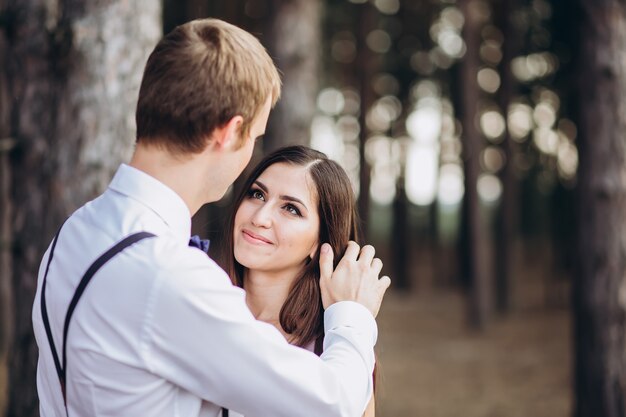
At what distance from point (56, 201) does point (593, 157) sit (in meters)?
4.85

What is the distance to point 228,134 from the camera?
1983 millimetres

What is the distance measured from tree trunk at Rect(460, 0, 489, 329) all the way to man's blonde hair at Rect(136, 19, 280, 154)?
41.6ft

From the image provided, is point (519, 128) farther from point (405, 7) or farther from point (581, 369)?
point (581, 369)

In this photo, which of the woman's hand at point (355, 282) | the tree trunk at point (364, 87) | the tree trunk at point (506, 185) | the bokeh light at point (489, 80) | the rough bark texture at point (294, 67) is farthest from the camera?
the bokeh light at point (489, 80)

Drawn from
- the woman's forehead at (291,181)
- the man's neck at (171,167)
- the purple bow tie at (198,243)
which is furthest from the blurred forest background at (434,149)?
the man's neck at (171,167)

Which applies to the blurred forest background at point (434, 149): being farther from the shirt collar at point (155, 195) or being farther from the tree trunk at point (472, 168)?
the shirt collar at point (155, 195)

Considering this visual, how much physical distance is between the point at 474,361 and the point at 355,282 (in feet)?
33.8

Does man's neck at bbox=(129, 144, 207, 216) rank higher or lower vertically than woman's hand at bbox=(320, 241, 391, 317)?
higher

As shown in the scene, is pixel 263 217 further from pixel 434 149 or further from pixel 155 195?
pixel 434 149

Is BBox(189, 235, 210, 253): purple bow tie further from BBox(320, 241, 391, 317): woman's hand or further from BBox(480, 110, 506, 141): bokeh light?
BBox(480, 110, 506, 141): bokeh light

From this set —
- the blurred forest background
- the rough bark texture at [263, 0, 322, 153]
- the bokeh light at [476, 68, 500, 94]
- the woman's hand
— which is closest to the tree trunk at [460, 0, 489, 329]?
the blurred forest background

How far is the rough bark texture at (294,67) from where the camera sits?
31.7 ft

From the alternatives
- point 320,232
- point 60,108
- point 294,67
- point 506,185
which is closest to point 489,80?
point 506,185

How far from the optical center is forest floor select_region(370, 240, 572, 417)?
956 cm
